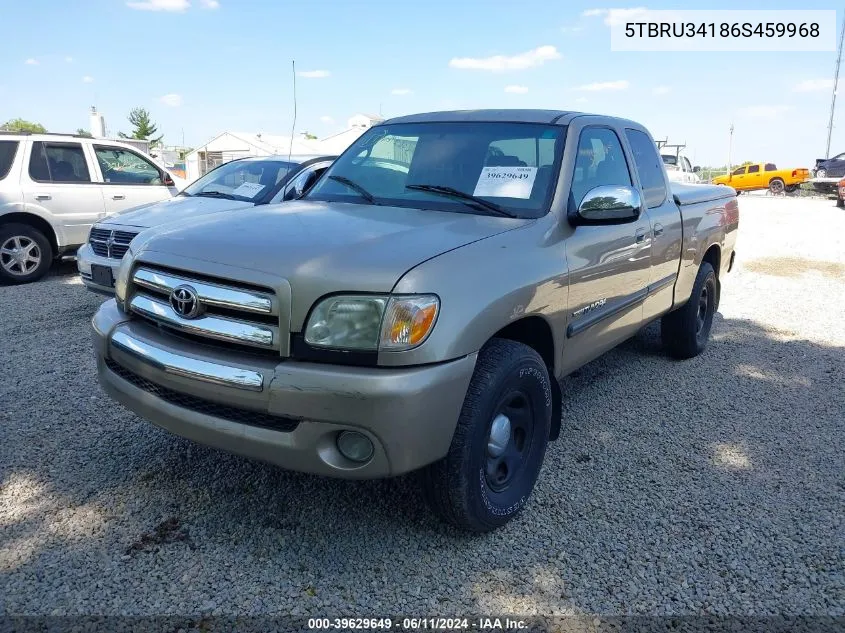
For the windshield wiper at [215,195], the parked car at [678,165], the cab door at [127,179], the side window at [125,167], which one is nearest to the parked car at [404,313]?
the windshield wiper at [215,195]

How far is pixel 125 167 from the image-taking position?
9180 millimetres

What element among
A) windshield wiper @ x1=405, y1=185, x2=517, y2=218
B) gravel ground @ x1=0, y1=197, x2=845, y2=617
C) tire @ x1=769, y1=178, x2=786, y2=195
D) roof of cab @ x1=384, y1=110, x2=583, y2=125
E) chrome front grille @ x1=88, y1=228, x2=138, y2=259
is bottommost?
tire @ x1=769, y1=178, x2=786, y2=195

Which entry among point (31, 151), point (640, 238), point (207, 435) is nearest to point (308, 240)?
point (207, 435)

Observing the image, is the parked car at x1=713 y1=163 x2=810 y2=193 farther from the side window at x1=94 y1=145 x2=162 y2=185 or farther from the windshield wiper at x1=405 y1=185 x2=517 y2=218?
the windshield wiper at x1=405 y1=185 x2=517 y2=218

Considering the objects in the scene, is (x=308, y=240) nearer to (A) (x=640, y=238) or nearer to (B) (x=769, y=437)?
(A) (x=640, y=238)

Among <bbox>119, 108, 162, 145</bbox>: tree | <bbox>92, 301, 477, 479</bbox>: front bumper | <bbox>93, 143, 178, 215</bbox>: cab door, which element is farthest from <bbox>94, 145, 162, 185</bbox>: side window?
<bbox>119, 108, 162, 145</bbox>: tree

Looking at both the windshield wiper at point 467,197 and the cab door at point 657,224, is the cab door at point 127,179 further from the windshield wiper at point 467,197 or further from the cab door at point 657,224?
the cab door at point 657,224

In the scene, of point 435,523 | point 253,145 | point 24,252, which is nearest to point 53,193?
point 24,252

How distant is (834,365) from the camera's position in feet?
18.0

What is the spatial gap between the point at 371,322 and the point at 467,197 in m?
1.22

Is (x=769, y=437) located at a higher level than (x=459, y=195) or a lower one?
lower

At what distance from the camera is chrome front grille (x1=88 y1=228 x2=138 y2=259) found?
6230mm

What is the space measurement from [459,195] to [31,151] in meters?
7.24

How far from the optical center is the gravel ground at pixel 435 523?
8.34 feet
